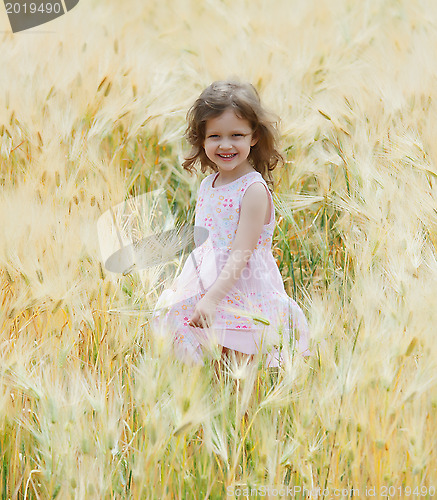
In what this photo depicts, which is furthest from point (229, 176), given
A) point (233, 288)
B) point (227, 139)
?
point (233, 288)

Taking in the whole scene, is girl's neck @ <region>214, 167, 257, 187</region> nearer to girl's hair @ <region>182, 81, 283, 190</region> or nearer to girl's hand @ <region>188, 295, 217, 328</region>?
girl's hair @ <region>182, 81, 283, 190</region>

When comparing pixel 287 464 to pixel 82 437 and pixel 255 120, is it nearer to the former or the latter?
pixel 82 437

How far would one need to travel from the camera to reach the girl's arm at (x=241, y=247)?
1.39m

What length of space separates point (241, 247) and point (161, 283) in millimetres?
178

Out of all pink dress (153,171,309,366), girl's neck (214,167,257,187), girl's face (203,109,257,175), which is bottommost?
pink dress (153,171,309,366)

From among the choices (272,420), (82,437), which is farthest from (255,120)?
(82,437)

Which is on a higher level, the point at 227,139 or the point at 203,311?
the point at 227,139

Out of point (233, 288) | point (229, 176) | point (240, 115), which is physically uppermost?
point (240, 115)

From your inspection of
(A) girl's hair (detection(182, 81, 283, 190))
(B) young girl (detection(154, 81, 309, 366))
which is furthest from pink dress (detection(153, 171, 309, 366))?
(A) girl's hair (detection(182, 81, 283, 190))

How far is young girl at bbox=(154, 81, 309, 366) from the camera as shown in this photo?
1.43 metres

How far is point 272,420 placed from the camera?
1.06 metres

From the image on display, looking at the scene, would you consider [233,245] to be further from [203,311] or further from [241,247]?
[203,311]

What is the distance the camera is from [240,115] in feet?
4.78

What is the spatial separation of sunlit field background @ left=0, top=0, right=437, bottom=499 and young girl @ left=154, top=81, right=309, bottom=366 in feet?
0.31
